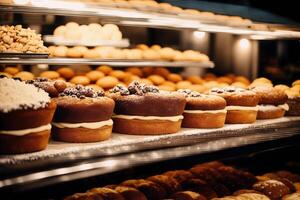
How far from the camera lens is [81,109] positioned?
6.15 feet

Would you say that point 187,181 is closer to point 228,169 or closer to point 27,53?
point 228,169

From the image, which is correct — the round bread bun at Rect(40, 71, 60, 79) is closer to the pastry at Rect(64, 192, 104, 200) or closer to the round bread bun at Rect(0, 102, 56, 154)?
the pastry at Rect(64, 192, 104, 200)

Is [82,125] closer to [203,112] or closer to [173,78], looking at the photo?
[203,112]

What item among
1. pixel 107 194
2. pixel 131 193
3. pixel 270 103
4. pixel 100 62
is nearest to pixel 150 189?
pixel 131 193

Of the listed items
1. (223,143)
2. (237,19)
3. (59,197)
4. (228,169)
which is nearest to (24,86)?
(59,197)

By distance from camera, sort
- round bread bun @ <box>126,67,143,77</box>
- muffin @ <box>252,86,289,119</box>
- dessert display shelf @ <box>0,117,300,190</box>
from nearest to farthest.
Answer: dessert display shelf @ <box>0,117,300,190</box>, muffin @ <box>252,86,289,119</box>, round bread bun @ <box>126,67,143,77</box>

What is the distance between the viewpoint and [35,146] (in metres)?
1.67

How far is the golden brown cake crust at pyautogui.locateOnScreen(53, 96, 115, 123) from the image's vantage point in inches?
73.9

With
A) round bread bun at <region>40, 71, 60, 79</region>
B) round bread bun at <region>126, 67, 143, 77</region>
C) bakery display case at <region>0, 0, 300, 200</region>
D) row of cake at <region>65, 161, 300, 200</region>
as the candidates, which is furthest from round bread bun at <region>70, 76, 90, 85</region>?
row of cake at <region>65, 161, 300, 200</region>

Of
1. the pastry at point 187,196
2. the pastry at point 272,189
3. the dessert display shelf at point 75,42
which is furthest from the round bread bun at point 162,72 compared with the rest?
the pastry at point 187,196

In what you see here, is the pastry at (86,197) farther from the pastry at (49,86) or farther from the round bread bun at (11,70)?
the round bread bun at (11,70)

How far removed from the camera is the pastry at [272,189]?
2.64 m

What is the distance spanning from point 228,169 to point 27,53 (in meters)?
1.47

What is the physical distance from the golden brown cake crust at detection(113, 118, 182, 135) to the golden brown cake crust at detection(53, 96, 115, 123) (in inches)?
7.7
